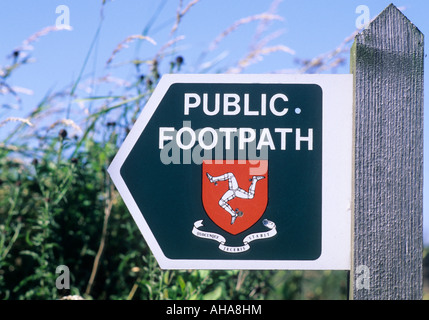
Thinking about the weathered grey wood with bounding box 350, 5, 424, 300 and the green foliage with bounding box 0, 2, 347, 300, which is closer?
the weathered grey wood with bounding box 350, 5, 424, 300

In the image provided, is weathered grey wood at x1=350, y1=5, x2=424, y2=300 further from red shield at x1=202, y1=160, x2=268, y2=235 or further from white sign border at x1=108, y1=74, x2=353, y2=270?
red shield at x1=202, y1=160, x2=268, y2=235

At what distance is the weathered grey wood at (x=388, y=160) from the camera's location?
1.35 metres

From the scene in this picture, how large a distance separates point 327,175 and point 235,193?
272 mm

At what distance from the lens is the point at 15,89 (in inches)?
101

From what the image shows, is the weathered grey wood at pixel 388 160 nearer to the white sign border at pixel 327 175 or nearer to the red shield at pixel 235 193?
the white sign border at pixel 327 175

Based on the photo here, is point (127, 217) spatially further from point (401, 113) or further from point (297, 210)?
point (401, 113)

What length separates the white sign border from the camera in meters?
1.38

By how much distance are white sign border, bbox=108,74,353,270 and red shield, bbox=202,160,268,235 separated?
0.12 m

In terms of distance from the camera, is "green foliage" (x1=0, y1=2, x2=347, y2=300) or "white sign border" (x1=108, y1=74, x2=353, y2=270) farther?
"green foliage" (x1=0, y1=2, x2=347, y2=300)

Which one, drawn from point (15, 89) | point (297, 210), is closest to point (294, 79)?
point (297, 210)

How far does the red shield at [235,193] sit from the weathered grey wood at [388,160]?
0.89 feet

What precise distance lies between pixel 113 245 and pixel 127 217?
157mm

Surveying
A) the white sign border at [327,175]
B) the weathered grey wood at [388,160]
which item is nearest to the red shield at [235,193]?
the white sign border at [327,175]

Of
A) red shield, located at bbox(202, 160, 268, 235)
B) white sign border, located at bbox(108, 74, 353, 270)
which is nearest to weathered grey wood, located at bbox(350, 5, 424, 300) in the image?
white sign border, located at bbox(108, 74, 353, 270)
